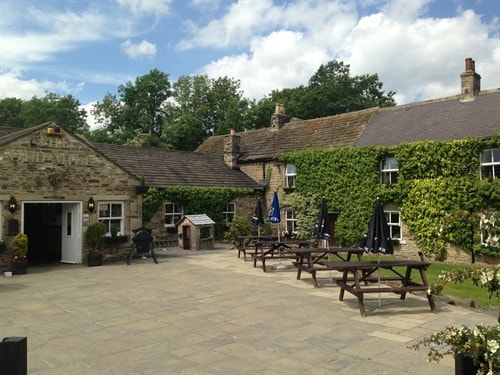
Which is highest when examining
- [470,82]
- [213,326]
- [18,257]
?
[470,82]

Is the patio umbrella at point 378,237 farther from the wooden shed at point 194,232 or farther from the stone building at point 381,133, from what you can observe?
the wooden shed at point 194,232

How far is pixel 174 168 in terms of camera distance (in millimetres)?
25828

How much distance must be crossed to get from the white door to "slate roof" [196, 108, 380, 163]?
13.8 metres

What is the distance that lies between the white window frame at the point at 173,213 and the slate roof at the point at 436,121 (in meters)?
10.9

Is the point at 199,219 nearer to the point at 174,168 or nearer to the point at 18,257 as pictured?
the point at 174,168

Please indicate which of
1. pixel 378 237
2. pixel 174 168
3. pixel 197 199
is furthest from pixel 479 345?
pixel 174 168

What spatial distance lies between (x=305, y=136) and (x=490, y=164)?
39.2 feet

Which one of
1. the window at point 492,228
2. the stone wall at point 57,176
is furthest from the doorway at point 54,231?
the window at point 492,228

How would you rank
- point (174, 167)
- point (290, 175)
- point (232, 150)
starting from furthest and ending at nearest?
point (232, 150) < point (290, 175) < point (174, 167)

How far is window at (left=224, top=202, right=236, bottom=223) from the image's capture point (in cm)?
2627

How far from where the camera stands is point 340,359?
19.6ft

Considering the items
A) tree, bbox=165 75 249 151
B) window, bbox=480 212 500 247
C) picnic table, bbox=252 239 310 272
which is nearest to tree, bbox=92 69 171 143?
tree, bbox=165 75 249 151

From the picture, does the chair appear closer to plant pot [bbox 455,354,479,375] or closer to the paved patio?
the paved patio

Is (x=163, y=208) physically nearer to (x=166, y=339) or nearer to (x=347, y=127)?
(x=347, y=127)
